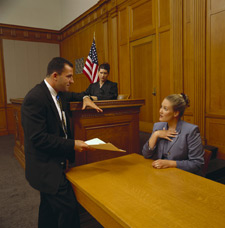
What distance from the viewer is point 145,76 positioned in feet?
18.3

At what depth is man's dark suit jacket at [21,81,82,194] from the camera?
1.68m

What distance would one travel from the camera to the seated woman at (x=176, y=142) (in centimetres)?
181

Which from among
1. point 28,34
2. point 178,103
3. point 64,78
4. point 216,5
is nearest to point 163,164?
point 178,103

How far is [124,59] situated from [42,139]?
4891mm

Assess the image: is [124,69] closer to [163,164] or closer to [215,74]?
[215,74]

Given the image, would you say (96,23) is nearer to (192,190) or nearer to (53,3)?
(53,3)

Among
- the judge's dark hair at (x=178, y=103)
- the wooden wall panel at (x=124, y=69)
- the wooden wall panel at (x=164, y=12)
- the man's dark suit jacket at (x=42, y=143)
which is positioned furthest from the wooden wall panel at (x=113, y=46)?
the man's dark suit jacket at (x=42, y=143)

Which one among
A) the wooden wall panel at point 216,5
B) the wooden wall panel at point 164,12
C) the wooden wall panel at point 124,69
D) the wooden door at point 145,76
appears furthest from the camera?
the wooden wall panel at point 124,69

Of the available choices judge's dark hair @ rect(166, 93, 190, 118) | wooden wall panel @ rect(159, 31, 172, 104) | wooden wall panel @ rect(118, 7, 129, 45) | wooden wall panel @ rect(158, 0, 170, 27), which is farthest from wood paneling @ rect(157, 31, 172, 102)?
judge's dark hair @ rect(166, 93, 190, 118)

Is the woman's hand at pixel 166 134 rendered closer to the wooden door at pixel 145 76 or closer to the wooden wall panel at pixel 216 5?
the wooden wall panel at pixel 216 5

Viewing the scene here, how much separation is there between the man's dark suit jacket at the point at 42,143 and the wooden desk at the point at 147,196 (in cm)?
16

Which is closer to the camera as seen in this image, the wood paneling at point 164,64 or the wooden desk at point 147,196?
the wooden desk at point 147,196

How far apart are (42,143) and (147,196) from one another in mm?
866

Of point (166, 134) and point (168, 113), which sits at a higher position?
point (168, 113)
